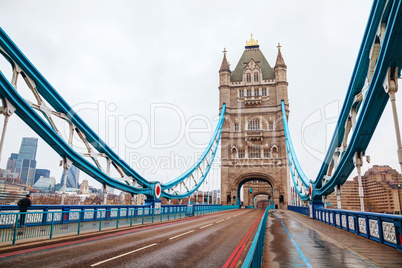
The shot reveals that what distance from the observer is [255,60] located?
211 feet

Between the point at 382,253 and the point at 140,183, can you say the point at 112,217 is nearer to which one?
the point at 140,183

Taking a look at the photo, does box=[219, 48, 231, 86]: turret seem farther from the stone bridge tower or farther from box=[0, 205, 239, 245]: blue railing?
box=[0, 205, 239, 245]: blue railing

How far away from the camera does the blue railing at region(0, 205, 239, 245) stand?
29.6 feet

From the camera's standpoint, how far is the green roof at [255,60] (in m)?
61.4

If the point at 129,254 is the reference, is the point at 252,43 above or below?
→ above

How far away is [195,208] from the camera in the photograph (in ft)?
92.3

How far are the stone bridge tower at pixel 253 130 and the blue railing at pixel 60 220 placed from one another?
36.6 meters

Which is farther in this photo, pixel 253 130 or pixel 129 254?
pixel 253 130

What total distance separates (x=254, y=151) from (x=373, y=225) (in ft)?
149

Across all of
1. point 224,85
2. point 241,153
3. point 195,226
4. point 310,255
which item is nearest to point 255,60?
point 224,85

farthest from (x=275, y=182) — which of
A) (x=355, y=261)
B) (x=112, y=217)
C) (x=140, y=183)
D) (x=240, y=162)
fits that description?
(x=355, y=261)

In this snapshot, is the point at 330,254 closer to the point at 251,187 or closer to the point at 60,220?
the point at 60,220

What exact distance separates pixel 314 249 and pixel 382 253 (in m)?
1.94

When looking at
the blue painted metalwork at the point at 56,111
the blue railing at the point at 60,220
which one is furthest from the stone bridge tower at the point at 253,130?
the blue railing at the point at 60,220
